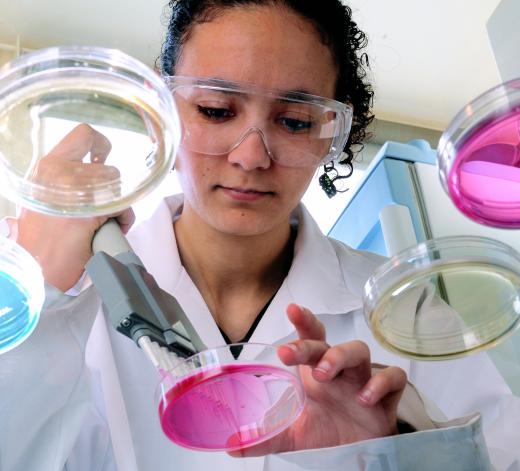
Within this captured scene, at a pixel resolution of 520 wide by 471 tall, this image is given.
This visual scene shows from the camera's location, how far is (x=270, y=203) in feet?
3.00

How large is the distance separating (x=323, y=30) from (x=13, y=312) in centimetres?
66

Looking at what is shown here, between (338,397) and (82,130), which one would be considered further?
(338,397)

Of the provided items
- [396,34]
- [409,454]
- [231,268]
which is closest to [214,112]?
[409,454]

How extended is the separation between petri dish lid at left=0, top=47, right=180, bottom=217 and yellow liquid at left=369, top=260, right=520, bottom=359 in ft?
0.71

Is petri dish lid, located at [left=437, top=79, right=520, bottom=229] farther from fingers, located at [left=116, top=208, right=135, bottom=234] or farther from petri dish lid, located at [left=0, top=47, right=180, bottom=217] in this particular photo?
fingers, located at [left=116, top=208, right=135, bottom=234]

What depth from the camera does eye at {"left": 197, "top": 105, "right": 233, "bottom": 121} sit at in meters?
0.74

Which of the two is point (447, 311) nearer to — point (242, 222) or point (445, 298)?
point (445, 298)

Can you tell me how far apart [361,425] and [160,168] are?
0.37m

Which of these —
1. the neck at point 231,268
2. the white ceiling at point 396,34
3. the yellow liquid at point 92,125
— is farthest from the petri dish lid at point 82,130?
the white ceiling at point 396,34

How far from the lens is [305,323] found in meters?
0.71

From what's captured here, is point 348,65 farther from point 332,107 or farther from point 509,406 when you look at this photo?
point 509,406

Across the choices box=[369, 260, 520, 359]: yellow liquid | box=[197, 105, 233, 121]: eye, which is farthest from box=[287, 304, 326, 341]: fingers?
box=[197, 105, 233, 121]: eye

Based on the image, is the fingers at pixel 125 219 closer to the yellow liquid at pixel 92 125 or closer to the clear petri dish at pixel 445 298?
the yellow liquid at pixel 92 125

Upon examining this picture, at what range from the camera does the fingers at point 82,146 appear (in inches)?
22.1
